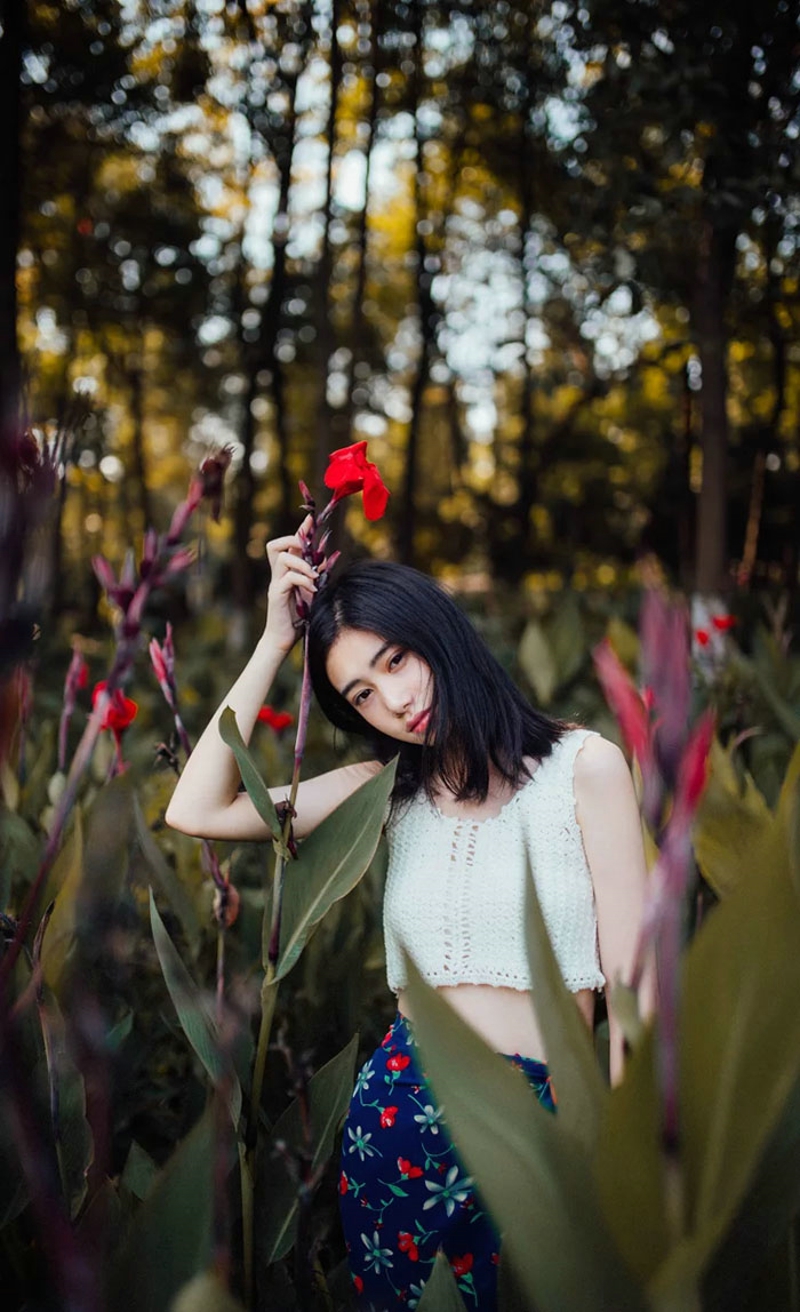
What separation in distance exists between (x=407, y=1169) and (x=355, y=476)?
2.66ft

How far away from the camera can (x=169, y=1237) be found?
828 mm

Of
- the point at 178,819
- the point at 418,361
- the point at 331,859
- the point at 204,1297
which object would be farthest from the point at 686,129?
the point at 418,361

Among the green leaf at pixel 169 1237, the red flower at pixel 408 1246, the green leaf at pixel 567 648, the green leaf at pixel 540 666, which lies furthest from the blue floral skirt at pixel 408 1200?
the green leaf at pixel 567 648

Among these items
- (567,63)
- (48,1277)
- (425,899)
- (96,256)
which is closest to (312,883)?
(425,899)

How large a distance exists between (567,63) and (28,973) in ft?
19.5

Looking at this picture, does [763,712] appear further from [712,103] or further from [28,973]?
[712,103]

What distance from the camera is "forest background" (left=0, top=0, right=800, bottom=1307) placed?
6.56ft

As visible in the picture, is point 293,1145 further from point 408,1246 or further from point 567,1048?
point 567,1048

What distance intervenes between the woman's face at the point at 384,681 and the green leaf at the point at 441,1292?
0.67 metres

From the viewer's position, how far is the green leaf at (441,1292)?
897 mm

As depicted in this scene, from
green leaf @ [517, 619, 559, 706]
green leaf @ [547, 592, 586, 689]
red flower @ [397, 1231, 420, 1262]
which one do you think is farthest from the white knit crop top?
green leaf @ [547, 592, 586, 689]

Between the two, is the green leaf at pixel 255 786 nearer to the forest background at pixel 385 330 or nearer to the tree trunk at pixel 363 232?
the forest background at pixel 385 330

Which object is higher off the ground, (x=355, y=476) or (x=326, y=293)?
(x=326, y=293)

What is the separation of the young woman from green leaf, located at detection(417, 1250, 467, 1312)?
0.36 m
